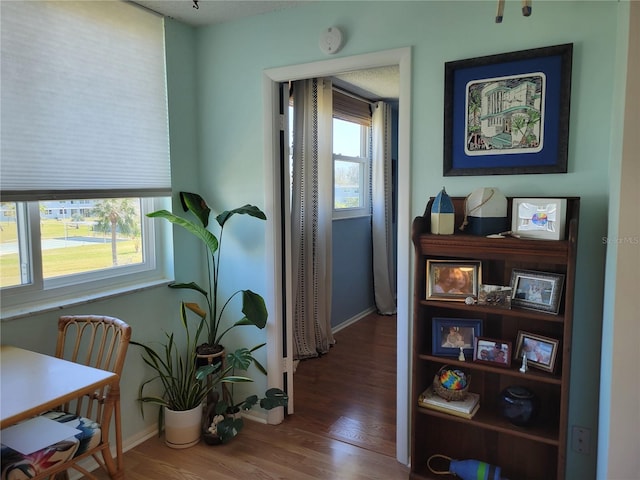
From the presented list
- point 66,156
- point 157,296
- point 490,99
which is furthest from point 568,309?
point 66,156

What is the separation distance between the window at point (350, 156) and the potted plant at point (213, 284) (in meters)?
1.84

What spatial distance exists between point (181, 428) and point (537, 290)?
1.95m

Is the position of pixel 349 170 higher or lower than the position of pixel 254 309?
higher

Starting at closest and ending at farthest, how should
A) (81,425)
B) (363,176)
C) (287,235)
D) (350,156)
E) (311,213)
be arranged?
1. (81,425)
2. (287,235)
3. (311,213)
4. (350,156)
5. (363,176)

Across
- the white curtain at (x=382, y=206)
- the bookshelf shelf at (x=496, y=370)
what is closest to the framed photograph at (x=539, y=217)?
the bookshelf shelf at (x=496, y=370)

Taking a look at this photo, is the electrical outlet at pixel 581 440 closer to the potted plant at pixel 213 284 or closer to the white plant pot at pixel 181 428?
the potted plant at pixel 213 284

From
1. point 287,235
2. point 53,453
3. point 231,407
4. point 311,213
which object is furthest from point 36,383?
point 311,213

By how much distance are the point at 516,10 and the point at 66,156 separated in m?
2.13

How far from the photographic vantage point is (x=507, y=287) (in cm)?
206

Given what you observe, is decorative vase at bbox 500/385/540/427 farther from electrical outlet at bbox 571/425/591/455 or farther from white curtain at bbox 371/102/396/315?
white curtain at bbox 371/102/396/315

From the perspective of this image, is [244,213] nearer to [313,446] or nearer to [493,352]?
[313,446]

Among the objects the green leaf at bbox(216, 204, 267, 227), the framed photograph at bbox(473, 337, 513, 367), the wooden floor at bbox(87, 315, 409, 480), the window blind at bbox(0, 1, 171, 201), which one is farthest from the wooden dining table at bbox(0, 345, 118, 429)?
the framed photograph at bbox(473, 337, 513, 367)

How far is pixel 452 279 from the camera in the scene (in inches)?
81.9

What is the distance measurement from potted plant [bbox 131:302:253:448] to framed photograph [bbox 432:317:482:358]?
1171 mm
